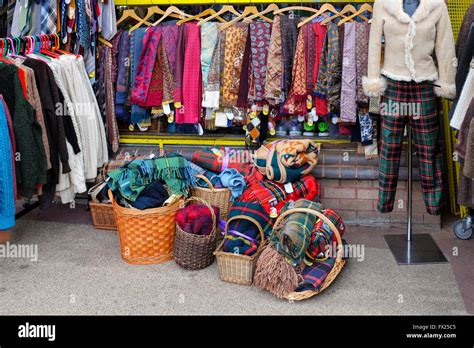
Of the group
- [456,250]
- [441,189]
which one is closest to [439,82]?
[441,189]

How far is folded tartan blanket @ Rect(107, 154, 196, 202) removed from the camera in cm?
477

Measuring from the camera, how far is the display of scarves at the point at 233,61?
5449 mm

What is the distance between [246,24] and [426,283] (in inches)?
106

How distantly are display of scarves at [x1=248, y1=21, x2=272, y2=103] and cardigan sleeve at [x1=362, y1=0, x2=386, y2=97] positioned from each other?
3.69 ft

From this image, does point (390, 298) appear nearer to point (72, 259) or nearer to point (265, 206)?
point (265, 206)

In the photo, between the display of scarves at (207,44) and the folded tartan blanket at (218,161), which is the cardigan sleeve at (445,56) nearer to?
the folded tartan blanket at (218,161)

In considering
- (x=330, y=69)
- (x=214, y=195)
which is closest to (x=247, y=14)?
(x=330, y=69)

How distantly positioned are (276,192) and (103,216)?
158 centimetres

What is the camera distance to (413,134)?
470 centimetres

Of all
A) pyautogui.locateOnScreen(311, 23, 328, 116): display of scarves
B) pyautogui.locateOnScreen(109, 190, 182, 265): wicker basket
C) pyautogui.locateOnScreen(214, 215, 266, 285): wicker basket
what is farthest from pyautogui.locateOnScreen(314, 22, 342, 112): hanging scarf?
pyautogui.locateOnScreen(109, 190, 182, 265): wicker basket

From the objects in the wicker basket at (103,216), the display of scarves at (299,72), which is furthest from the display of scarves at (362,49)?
the wicker basket at (103,216)

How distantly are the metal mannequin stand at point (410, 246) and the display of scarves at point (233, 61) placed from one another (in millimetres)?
1598

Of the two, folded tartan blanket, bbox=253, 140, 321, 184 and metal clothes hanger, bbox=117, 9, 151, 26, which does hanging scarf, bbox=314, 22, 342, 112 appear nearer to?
folded tartan blanket, bbox=253, 140, 321, 184

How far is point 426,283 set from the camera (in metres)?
4.36
